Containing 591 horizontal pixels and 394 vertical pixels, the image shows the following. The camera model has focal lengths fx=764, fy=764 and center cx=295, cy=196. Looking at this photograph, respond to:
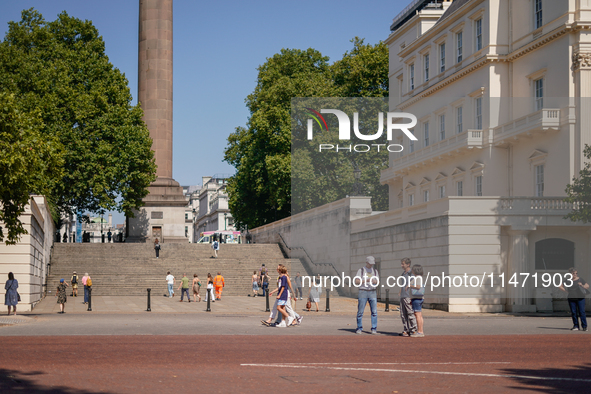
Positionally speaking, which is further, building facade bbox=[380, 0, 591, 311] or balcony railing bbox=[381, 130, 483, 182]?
balcony railing bbox=[381, 130, 483, 182]

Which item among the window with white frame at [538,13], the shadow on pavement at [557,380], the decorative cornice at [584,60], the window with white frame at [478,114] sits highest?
the window with white frame at [538,13]

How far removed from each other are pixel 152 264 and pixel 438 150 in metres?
19.0

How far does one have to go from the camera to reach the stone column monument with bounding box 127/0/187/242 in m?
61.7

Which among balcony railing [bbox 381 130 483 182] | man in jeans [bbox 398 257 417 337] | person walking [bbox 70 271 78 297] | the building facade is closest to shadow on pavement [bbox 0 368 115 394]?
man in jeans [bbox 398 257 417 337]

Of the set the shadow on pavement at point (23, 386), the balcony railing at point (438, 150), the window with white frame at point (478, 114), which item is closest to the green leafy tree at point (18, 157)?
the shadow on pavement at point (23, 386)

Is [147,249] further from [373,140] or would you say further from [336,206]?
[373,140]

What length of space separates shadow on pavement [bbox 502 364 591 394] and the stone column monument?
52.2 m

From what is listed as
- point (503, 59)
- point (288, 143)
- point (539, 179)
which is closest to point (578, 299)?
point (539, 179)

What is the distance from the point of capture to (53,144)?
2403 cm

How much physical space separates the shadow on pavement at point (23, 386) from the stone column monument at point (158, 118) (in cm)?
5211

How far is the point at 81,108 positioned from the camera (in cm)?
5262

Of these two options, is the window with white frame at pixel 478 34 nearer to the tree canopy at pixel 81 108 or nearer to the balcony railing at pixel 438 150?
the balcony railing at pixel 438 150

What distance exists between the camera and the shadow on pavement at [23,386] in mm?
8836

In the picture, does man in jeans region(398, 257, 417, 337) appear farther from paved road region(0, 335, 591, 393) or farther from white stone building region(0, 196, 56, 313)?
white stone building region(0, 196, 56, 313)
